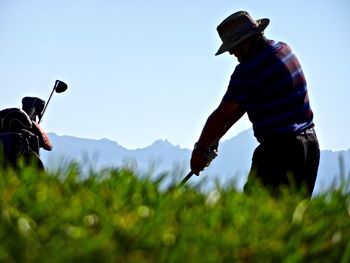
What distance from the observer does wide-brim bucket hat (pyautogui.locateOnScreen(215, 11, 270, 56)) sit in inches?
261

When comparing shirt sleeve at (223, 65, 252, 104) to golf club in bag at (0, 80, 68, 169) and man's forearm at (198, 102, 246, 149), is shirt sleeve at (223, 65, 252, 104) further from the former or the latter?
golf club in bag at (0, 80, 68, 169)

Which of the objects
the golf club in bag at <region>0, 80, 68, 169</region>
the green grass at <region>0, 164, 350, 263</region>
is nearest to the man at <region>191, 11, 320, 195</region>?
the green grass at <region>0, 164, 350, 263</region>

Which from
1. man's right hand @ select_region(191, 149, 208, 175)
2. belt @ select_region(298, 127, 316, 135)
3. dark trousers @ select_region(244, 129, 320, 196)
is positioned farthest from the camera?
belt @ select_region(298, 127, 316, 135)

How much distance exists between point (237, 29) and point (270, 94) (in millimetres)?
710

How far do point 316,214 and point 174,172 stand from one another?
2.23 ft

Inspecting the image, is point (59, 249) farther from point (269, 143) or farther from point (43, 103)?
Result: point (43, 103)

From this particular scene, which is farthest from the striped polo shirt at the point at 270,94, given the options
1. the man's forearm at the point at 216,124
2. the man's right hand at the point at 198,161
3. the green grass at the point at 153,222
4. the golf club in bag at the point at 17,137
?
the golf club in bag at the point at 17,137

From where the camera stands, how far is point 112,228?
264 cm

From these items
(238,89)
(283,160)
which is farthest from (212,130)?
(283,160)

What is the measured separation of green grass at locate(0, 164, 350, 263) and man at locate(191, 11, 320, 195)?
268 cm

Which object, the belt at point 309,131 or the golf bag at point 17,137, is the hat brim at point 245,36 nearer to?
the belt at point 309,131

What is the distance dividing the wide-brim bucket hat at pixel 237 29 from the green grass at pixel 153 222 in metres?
3.21

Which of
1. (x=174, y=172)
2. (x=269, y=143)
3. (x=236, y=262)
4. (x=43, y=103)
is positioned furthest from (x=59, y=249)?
(x=43, y=103)

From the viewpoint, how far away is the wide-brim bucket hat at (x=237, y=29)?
6641 millimetres
